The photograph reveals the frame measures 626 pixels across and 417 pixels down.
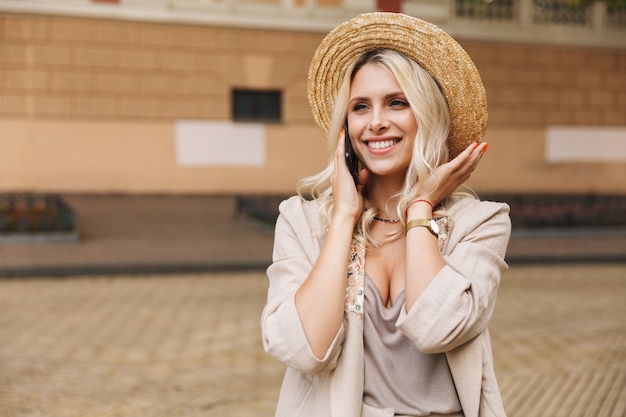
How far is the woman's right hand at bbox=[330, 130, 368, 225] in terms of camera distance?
202 centimetres

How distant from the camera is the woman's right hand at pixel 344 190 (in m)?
2.02

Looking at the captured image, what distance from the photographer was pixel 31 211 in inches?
536

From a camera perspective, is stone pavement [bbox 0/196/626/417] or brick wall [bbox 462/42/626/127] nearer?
stone pavement [bbox 0/196/626/417]

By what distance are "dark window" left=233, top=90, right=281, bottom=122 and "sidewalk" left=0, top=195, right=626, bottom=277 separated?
340 centimetres

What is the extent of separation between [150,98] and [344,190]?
18460 millimetres

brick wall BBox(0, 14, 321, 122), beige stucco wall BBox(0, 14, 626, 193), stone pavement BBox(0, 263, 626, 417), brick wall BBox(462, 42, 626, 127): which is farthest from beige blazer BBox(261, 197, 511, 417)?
brick wall BBox(462, 42, 626, 127)

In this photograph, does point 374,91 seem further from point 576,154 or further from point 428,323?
point 576,154

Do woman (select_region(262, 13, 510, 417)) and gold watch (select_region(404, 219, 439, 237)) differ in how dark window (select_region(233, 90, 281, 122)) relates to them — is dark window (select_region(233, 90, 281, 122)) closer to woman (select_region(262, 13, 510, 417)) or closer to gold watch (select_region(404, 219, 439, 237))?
woman (select_region(262, 13, 510, 417))

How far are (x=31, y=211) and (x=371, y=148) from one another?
12595mm

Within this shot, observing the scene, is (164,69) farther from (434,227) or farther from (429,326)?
(429,326)

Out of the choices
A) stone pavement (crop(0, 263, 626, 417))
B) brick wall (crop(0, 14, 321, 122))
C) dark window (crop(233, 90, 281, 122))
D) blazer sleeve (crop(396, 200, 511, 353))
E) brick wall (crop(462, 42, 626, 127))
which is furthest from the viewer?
brick wall (crop(462, 42, 626, 127))

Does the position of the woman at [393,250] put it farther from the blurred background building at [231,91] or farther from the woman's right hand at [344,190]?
the blurred background building at [231,91]

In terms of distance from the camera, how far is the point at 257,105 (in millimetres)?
20891

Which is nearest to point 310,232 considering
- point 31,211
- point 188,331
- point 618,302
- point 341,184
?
point 341,184
